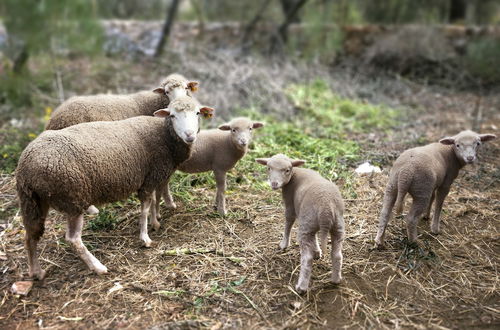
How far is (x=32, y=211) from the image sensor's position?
344 centimetres

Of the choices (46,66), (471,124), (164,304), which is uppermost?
(46,66)

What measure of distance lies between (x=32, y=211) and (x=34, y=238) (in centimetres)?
28

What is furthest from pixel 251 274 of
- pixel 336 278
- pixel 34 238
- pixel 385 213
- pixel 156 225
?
pixel 34 238

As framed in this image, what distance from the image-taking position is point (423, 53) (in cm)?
1036

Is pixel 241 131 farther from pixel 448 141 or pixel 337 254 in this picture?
pixel 448 141

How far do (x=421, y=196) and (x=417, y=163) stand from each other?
31 centimetres

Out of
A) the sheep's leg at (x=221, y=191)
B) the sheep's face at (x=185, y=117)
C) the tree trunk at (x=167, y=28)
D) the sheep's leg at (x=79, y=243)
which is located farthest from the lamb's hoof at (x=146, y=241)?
the tree trunk at (x=167, y=28)

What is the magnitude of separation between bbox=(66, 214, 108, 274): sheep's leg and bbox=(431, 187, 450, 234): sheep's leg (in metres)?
3.34

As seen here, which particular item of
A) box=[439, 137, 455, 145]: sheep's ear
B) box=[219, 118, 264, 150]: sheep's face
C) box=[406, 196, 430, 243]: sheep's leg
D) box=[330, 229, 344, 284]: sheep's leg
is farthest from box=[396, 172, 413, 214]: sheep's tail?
box=[219, 118, 264, 150]: sheep's face

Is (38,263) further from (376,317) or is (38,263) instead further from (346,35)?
(346,35)

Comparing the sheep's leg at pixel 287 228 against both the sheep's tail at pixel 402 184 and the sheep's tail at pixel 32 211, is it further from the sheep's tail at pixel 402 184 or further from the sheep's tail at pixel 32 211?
the sheep's tail at pixel 32 211

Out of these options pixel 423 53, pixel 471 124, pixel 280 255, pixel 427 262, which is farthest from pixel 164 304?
pixel 423 53

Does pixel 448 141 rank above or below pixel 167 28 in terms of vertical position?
below

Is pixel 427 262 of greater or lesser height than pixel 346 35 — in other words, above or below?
below
